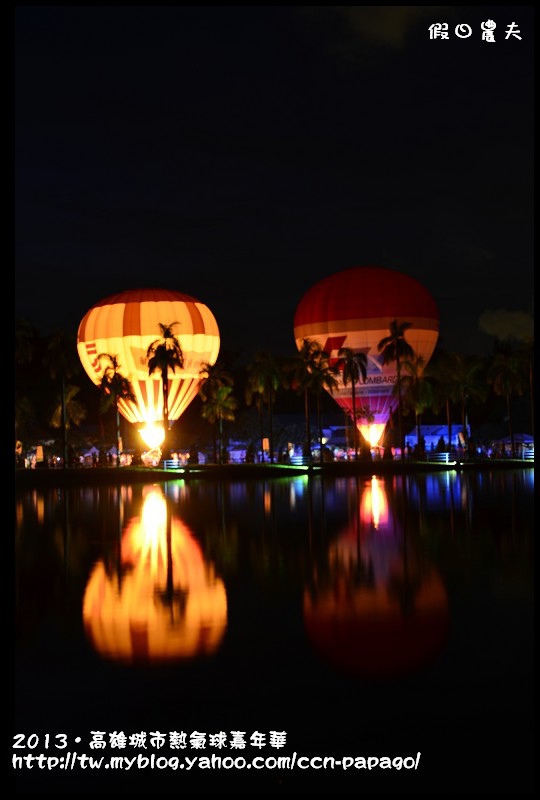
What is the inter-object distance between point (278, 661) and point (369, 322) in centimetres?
7533

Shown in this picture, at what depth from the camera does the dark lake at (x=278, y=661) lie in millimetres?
9656

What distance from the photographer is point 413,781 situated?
9.27 metres

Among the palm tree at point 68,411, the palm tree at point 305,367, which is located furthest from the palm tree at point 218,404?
the palm tree at point 68,411

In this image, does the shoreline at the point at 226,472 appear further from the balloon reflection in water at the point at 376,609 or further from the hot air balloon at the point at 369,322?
the balloon reflection in water at the point at 376,609

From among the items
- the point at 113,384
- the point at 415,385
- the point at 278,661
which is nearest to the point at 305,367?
the point at 415,385

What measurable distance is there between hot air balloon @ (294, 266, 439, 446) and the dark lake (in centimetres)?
6245

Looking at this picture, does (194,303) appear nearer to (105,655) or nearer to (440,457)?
(440,457)

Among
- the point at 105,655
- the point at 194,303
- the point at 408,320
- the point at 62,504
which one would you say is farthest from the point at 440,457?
the point at 105,655

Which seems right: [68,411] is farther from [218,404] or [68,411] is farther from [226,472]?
[226,472]

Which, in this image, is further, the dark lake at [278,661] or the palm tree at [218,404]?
the palm tree at [218,404]

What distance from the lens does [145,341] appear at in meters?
84.6

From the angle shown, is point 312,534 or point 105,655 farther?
point 312,534

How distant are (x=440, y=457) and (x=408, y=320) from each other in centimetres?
1368

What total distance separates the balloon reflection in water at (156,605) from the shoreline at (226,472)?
33.9m
